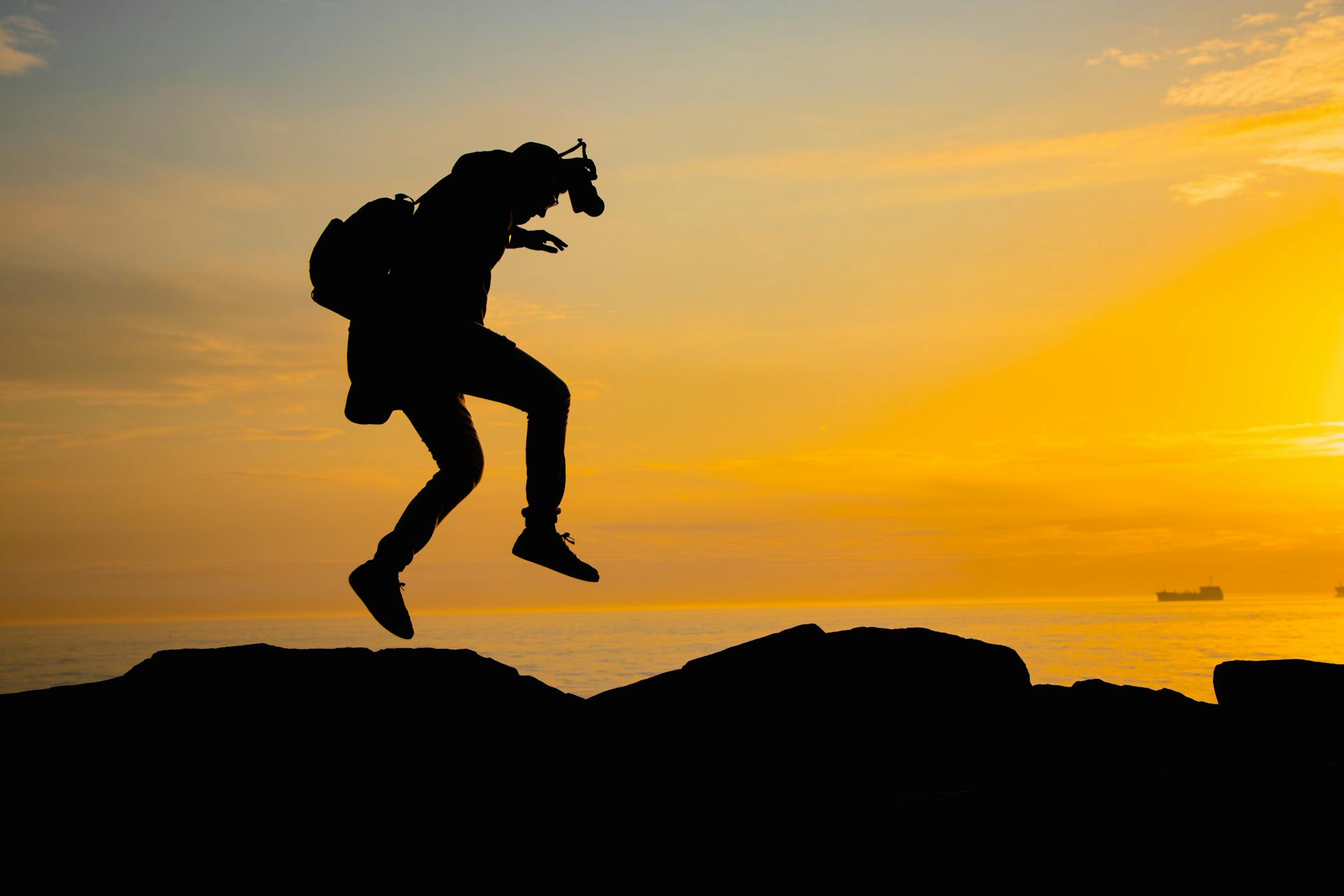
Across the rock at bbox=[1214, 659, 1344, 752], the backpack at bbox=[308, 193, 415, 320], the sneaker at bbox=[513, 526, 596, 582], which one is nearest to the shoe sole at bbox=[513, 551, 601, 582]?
the sneaker at bbox=[513, 526, 596, 582]

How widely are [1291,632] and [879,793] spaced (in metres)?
156

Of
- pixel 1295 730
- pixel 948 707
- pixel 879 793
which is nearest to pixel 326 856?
pixel 879 793

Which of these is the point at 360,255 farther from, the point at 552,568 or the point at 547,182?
the point at 552,568

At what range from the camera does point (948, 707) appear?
991 cm

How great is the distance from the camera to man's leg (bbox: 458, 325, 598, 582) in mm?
8180

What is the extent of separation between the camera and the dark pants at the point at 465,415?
8.11m

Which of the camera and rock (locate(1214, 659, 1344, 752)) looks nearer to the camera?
the camera

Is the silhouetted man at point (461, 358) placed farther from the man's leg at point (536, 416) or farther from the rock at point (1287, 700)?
the rock at point (1287, 700)

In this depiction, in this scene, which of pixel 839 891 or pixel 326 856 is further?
pixel 326 856

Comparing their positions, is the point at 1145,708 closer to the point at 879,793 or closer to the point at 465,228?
the point at 879,793

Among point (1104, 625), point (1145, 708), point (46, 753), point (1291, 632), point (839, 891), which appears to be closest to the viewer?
point (839, 891)

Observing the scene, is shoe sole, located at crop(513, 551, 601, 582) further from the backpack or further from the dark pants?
the backpack

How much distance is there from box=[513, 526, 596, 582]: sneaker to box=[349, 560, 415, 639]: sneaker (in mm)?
933

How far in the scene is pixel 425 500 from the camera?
8.34 metres
